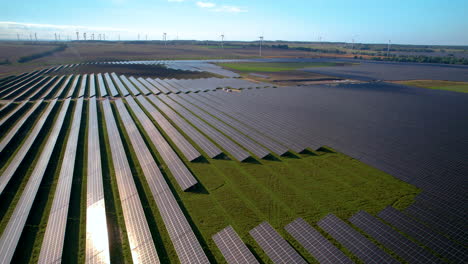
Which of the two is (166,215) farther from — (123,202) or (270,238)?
(270,238)

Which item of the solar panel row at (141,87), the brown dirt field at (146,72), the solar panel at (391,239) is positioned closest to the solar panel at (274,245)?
the solar panel at (391,239)

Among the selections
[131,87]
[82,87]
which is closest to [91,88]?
[82,87]

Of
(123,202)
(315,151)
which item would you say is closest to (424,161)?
(315,151)

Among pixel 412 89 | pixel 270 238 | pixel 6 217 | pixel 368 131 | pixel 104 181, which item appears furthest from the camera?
pixel 412 89

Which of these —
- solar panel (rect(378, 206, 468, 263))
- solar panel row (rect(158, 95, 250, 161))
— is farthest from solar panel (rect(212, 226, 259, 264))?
solar panel (rect(378, 206, 468, 263))

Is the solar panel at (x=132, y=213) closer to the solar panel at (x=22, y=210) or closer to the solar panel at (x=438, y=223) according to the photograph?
the solar panel at (x=22, y=210)

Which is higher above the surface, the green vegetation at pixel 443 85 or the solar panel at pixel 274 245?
the green vegetation at pixel 443 85

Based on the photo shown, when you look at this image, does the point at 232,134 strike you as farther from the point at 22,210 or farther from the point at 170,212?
the point at 22,210
